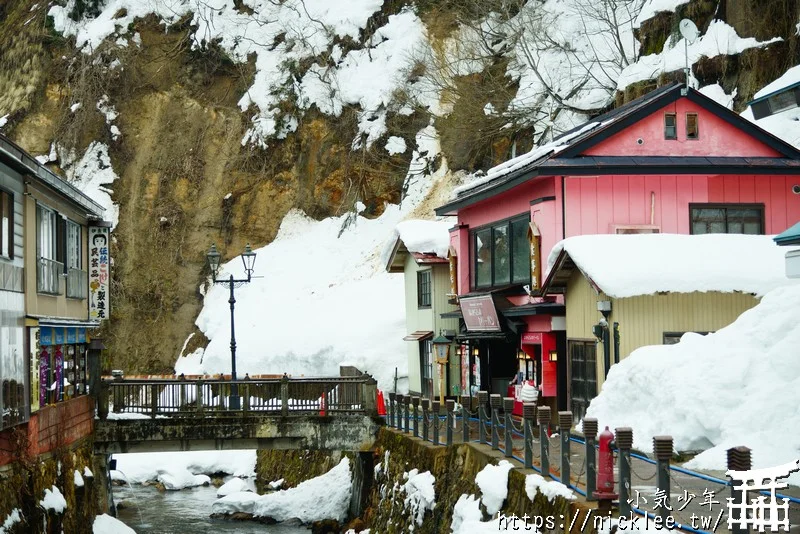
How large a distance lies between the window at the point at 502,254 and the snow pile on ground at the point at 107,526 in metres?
11.3

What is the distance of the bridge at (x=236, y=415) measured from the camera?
25922 mm

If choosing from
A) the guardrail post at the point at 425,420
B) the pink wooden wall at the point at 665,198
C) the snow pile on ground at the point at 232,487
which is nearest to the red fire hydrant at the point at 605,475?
the guardrail post at the point at 425,420

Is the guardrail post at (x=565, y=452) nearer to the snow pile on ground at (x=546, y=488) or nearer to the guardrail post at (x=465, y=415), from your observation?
the snow pile on ground at (x=546, y=488)

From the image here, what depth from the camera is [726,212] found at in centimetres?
2652

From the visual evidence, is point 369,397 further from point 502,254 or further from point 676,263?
point 676,263

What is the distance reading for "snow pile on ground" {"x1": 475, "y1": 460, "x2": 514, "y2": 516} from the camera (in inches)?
633

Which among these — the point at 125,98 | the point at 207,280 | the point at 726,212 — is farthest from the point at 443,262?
the point at 125,98

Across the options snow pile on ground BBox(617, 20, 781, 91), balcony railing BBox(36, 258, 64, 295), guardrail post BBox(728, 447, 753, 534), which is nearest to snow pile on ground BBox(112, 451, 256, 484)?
balcony railing BBox(36, 258, 64, 295)

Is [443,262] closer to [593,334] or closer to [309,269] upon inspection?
[593,334]

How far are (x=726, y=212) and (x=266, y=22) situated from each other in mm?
36378

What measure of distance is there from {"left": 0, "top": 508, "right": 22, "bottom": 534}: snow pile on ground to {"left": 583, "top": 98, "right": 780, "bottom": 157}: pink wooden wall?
1508cm

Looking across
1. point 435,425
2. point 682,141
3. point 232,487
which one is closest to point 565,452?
point 435,425

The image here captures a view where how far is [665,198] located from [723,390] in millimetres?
11136

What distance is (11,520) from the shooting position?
17516 mm
